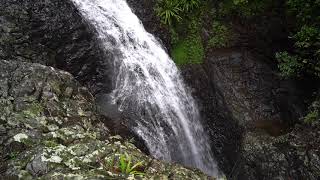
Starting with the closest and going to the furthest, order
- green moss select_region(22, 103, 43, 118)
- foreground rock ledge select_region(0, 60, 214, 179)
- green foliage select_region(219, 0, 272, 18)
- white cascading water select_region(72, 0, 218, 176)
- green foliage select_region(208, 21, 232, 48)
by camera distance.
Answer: foreground rock ledge select_region(0, 60, 214, 179) → green moss select_region(22, 103, 43, 118) → white cascading water select_region(72, 0, 218, 176) → green foliage select_region(219, 0, 272, 18) → green foliage select_region(208, 21, 232, 48)

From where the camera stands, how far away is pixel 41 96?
881 cm

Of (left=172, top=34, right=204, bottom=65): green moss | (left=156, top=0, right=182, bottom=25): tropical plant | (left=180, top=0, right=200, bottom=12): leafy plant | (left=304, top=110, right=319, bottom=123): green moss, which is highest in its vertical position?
(left=180, top=0, right=200, bottom=12): leafy plant

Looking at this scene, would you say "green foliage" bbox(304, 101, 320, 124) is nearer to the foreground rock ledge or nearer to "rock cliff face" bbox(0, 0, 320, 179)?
"rock cliff face" bbox(0, 0, 320, 179)

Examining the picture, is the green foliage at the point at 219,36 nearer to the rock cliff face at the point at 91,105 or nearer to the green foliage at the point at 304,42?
the rock cliff face at the point at 91,105

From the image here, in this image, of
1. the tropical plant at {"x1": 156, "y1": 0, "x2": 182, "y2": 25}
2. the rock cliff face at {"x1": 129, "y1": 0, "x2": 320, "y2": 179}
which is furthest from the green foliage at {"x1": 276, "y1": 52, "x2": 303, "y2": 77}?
the tropical plant at {"x1": 156, "y1": 0, "x2": 182, "y2": 25}

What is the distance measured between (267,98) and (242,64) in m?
1.52

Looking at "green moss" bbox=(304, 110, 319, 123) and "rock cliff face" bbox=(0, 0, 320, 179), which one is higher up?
"green moss" bbox=(304, 110, 319, 123)

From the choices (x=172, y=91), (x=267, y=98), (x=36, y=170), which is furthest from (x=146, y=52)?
(x=36, y=170)

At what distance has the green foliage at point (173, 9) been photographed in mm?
13773

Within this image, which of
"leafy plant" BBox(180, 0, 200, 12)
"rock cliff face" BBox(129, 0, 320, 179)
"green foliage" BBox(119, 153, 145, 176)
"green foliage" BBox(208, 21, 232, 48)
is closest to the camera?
"green foliage" BBox(119, 153, 145, 176)

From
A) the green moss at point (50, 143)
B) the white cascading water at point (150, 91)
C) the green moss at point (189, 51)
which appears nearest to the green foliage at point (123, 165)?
the green moss at point (50, 143)

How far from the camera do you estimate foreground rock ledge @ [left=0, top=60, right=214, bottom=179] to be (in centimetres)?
709

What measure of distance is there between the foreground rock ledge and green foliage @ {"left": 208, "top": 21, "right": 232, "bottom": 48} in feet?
18.7

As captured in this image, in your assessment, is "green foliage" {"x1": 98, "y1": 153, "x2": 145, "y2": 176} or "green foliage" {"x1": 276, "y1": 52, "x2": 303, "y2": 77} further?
"green foliage" {"x1": 276, "y1": 52, "x2": 303, "y2": 77}
